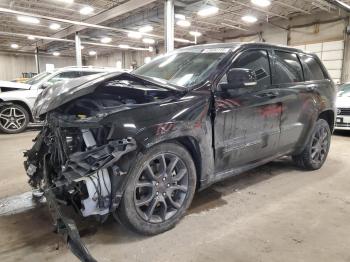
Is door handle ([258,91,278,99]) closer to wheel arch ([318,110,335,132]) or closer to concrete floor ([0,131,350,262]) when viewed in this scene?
concrete floor ([0,131,350,262])

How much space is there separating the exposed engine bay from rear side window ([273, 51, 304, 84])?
1642 mm

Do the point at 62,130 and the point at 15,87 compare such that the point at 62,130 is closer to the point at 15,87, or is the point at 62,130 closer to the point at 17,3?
the point at 15,87

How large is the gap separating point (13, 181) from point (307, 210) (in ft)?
11.4

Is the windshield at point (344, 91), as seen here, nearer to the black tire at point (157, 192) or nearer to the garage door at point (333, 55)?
the garage door at point (333, 55)

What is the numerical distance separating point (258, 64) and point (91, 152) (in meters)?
2.04

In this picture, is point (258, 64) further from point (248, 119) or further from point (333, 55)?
point (333, 55)

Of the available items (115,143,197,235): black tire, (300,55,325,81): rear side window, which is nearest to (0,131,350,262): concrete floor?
(115,143,197,235): black tire

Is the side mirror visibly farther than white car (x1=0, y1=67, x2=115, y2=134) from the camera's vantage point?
No

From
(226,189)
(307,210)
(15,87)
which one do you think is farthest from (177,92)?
(15,87)

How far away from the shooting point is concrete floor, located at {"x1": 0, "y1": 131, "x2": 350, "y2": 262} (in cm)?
213

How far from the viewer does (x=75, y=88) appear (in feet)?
7.07

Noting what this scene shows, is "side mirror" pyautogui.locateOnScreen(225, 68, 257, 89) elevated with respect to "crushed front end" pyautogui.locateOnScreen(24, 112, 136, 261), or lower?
Answer: elevated

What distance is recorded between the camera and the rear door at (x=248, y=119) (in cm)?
265

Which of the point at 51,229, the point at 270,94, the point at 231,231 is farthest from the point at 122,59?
the point at 231,231
